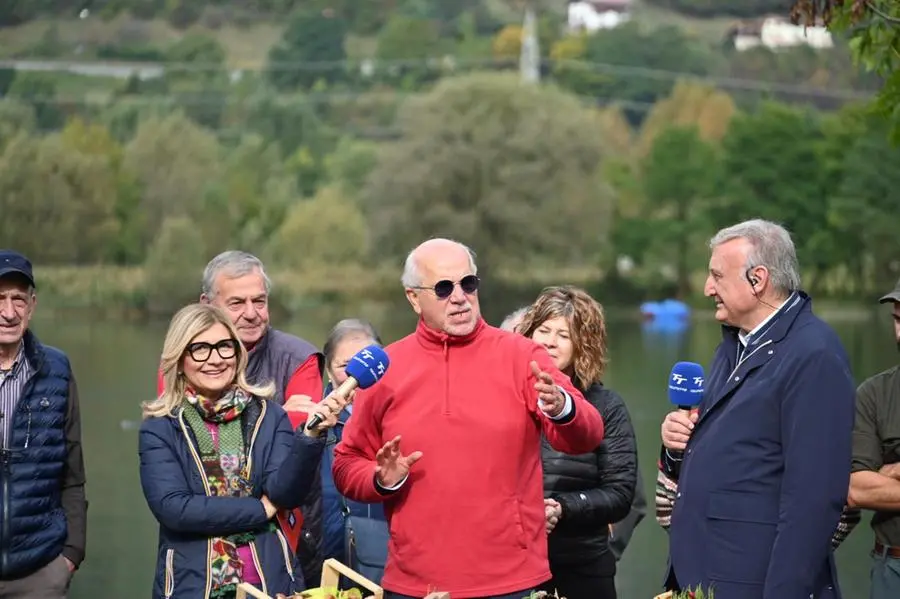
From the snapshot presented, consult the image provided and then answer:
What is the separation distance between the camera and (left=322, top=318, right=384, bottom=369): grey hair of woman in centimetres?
571

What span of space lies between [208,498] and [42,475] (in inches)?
30.8

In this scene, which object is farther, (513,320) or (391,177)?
(391,177)

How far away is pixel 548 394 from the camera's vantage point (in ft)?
13.1

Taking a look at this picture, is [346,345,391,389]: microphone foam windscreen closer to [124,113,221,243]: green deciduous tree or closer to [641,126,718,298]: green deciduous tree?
[641,126,718,298]: green deciduous tree

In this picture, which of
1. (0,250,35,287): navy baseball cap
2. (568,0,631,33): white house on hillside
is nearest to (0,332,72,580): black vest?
(0,250,35,287): navy baseball cap

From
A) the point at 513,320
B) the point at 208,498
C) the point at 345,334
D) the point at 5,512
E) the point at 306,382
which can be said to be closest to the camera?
the point at 208,498

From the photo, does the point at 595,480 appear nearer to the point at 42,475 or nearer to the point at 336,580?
the point at 336,580

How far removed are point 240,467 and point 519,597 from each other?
2.93 ft

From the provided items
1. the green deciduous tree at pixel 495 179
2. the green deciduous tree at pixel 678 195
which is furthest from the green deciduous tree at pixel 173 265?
the green deciduous tree at pixel 678 195

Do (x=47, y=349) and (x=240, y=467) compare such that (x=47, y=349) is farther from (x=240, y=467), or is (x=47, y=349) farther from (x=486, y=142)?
(x=486, y=142)

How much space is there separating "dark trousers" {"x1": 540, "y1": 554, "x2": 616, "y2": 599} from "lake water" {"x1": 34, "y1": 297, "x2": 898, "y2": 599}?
6.17 metres

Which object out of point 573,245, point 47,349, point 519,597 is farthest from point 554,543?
point 573,245

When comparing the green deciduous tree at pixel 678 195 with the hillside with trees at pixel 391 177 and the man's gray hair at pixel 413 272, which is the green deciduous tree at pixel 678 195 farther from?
the man's gray hair at pixel 413 272

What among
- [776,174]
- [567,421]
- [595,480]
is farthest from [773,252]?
[776,174]
